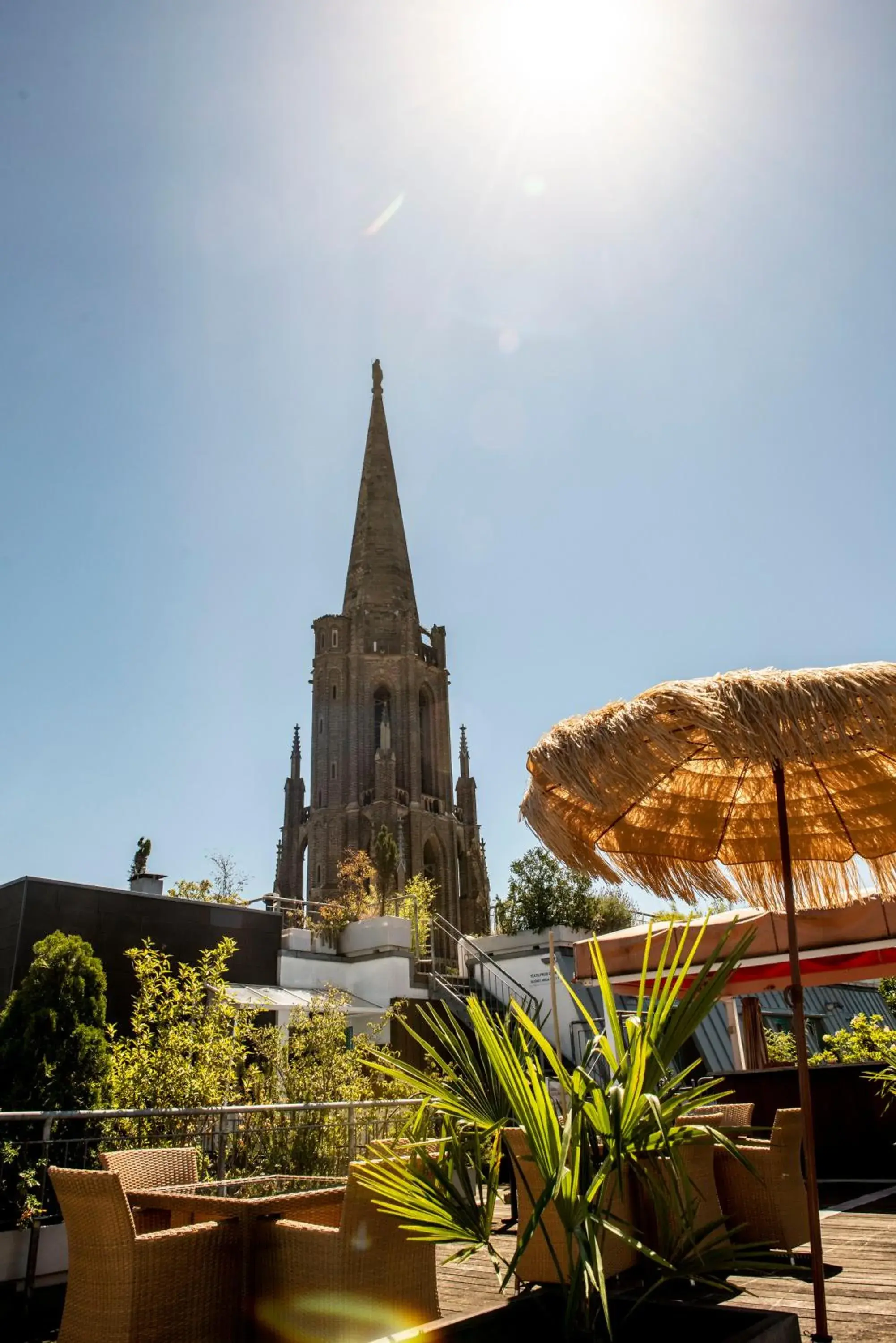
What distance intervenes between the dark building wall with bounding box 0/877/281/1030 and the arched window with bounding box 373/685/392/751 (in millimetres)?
32407

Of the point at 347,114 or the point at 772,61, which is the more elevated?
the point at 347,114

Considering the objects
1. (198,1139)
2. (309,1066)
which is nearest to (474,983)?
(309,1066)

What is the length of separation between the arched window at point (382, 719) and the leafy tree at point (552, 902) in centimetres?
1912

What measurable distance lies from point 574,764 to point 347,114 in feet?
28.7

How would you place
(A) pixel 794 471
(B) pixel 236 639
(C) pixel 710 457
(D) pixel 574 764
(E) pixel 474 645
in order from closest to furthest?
(D) pixel 574 764, (A) pixel 794 471, (C) pixel 710 457, (B) pixel 236 639, (E) pixel 474 645

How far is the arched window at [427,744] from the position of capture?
154ft

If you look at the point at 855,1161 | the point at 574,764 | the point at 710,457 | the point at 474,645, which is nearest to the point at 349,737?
the point at 474,645

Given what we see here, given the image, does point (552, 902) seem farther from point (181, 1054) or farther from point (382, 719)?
point (382, 719)

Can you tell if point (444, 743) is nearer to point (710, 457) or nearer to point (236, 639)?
point (236, 639)

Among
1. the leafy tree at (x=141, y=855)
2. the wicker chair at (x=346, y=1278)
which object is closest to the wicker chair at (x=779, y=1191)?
the wicker chair at (x=346, y=1278)

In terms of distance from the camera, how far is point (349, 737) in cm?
4562

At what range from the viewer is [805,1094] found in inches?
136

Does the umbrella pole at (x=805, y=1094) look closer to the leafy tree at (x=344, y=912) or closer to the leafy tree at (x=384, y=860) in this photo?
the leafy tree at (x=344, y=912)

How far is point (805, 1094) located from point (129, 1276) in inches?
99.5
